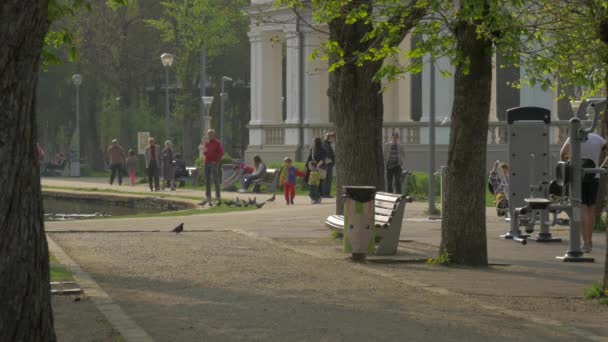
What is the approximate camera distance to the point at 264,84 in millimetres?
56531

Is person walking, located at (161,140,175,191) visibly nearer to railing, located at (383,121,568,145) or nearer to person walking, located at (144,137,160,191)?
person walking, located at (144,137,160,191)

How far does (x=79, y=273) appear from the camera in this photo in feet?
47.0

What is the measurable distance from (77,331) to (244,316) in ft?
4.81

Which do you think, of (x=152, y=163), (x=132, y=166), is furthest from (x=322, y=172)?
(x=132, y=166)

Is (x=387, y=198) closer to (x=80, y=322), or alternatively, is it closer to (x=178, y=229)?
(x=178, y=229)

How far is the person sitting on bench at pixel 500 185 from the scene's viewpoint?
84.3ft

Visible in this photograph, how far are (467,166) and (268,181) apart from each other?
1031 inches

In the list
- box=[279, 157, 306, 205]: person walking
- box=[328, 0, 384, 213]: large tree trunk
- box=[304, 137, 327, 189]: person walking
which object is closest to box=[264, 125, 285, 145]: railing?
box=[304, 137, 327, 189]: person walking

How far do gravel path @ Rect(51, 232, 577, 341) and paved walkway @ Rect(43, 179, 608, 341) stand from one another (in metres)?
0.01

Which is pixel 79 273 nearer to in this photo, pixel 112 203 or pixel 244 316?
pixel 244 316

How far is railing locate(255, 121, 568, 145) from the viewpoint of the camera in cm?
4581

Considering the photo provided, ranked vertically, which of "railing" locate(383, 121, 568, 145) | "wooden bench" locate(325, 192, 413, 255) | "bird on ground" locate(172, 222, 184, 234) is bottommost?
"bird on ground" locate(172, 222, 184, 234)

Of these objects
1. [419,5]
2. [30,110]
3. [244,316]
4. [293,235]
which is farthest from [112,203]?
[30,110]

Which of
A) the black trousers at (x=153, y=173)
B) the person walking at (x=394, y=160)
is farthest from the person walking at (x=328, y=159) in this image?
the black trousers at (x=153, y=173)
